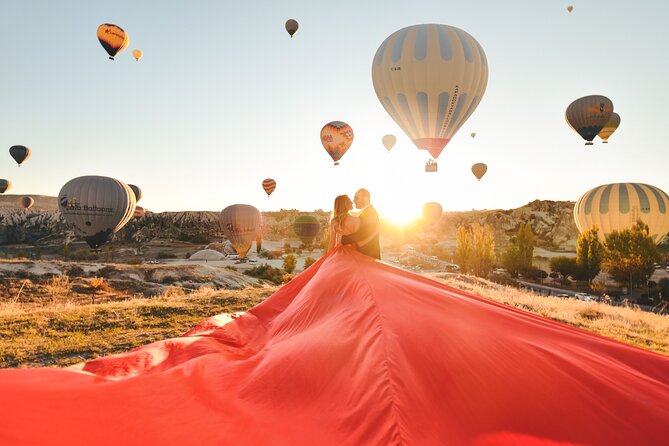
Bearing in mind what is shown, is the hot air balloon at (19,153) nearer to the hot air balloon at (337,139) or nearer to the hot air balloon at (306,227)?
the hot air balloon at (306,227)

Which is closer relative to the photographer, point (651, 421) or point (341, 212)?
point (651, 421)

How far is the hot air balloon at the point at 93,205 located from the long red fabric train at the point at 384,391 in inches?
1375

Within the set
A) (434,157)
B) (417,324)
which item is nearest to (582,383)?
(417,324)

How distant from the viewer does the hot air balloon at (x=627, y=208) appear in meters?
40.4

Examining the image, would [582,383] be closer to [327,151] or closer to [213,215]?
[327,151]

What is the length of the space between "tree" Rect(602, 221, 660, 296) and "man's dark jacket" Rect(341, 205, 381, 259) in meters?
39.8

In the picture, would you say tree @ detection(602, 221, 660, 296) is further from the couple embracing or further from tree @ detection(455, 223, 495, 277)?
the couple embracing

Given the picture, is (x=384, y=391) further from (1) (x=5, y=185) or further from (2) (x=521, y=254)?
(1) (x=5, y=185)

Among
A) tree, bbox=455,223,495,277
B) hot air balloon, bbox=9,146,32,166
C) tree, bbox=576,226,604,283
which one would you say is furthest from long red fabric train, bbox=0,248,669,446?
hot air balloon, bbox=9,146,32,166

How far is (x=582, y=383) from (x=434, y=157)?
20551 millimetres

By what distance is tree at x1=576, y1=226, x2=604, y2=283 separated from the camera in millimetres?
37812

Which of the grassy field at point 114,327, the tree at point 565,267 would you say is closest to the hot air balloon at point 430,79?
the grassy field at point 114,327

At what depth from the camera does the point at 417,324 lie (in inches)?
110

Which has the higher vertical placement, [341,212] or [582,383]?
[341,212]
